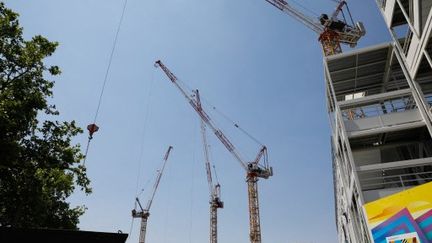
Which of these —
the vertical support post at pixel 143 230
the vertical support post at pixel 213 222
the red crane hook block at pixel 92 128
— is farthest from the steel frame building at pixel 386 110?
the vertical support post at pixel 143 230

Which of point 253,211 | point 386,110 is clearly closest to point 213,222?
point 253,211

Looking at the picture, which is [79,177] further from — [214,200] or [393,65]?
[214,200]

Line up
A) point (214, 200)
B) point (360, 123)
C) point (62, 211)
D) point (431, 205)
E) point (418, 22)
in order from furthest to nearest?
point (214, 200) → point (360, 123) → point (62, 211) → point (418, 22) → point (431, 205)

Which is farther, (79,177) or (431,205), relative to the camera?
(79,177)

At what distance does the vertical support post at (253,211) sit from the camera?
69.9 m

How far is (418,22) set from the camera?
17.2m

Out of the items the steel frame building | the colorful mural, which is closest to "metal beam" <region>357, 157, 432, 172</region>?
the steel frame building

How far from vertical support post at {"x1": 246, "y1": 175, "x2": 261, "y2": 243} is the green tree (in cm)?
5735

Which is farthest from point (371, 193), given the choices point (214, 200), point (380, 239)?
point (214, 200)

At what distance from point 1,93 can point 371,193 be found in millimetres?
19574

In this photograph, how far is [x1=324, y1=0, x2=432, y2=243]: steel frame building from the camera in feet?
58.8

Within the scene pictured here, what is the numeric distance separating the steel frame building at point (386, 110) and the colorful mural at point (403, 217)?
118 centimetres

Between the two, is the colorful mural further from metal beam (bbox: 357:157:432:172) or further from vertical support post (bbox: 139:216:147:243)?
vertical support post (bbox: 139:216:147:243)

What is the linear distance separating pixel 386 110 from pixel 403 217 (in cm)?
911
